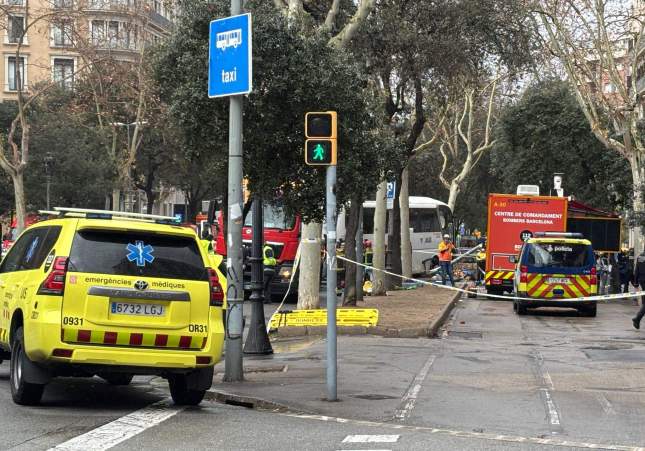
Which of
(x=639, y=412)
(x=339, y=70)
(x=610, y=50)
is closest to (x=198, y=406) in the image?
(x=639, y=412)

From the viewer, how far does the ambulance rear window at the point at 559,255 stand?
26141mm

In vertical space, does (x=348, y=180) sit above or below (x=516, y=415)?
above

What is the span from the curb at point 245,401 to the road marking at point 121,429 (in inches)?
26.8

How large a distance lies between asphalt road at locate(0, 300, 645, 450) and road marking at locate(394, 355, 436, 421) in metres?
0.03

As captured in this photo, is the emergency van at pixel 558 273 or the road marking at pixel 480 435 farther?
the emergency van at pixel 558 273

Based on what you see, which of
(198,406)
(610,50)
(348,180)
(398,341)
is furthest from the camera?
(610,50)

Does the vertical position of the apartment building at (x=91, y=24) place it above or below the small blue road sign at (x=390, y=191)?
above

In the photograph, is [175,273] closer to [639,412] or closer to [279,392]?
[279,392]

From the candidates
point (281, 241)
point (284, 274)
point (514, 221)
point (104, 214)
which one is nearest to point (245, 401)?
point (104, 214)

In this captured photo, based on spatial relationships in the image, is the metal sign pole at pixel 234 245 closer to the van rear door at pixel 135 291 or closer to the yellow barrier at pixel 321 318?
the van rear door at pixel 135 291

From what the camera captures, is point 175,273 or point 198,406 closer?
point 175,273

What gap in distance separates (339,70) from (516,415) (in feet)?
21.8

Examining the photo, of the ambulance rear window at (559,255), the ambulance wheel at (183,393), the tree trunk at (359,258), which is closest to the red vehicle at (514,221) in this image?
the ambulance rear window at (559,255)

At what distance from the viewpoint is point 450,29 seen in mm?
25016
